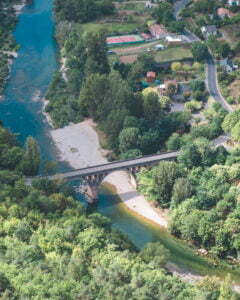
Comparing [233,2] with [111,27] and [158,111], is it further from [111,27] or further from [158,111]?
[158,111]


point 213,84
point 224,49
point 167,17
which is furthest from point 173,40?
point 213,84

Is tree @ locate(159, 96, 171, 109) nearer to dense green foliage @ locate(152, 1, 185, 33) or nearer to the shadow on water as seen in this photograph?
the shadow on water

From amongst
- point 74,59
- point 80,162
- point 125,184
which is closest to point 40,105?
point 74,59

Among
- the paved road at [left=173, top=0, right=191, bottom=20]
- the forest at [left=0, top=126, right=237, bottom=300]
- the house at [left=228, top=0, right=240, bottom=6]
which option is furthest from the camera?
the paved road at [left=173, top=0, right=191, bottom=20]

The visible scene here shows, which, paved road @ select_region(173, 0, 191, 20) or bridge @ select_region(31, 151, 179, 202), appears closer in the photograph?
bridge @ select_region(31, 151, 179, 202)

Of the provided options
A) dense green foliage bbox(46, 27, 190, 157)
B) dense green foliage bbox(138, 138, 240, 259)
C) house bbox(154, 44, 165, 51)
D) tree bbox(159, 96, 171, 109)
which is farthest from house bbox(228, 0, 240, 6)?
dense green foliage bbox(138, 138, 240, 259)
